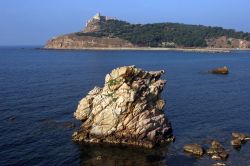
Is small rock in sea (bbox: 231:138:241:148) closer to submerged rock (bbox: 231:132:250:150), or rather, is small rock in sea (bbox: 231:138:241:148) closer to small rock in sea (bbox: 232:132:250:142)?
submerged rock (bbox: 231:132:250:150)

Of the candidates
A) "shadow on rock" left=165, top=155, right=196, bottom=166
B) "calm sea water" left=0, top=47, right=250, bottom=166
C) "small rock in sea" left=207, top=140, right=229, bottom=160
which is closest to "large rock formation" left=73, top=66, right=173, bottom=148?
"calm sea water" left=0, top=47, right=250, bottom=166

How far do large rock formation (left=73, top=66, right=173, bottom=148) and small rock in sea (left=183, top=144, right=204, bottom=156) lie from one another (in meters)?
4.64

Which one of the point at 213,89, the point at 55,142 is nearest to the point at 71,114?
the point at 55,142

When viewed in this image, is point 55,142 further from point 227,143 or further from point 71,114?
point 227,143

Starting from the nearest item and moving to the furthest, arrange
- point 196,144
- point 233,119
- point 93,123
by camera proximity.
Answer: point 196,144, point 93,123, point 233,119

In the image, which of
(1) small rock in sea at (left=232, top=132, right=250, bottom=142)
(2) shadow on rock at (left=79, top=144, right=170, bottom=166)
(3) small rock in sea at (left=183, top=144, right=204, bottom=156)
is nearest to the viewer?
(2) shadow on rock at (left=79, top=144, right=170, bottom=166)

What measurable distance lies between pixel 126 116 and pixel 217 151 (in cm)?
1346

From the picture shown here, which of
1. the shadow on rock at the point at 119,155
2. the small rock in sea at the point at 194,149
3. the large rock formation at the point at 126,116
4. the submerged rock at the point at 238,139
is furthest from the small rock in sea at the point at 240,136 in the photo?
the shadow on rock at the point at 119,155

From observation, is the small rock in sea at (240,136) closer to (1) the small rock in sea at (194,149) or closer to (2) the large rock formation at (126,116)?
(1) the small rock in sea at (194,149)

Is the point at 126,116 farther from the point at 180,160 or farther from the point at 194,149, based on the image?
the point at 180,160

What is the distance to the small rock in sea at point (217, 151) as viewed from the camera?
50.8 meters

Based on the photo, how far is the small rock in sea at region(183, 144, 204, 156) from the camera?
52347mm

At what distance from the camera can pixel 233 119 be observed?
71.6 m

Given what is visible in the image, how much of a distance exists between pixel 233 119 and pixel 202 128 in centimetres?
941
